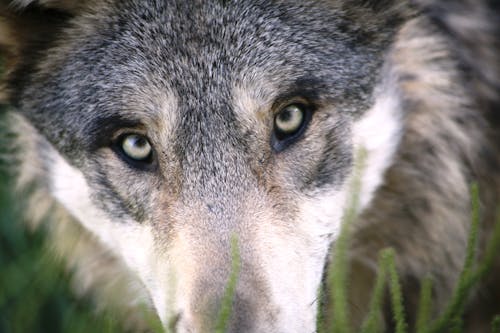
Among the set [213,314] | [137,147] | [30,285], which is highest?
[137,147]

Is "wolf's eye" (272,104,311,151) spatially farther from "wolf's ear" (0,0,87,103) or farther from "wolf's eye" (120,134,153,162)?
"wolf's ear" (0,0,87,103)

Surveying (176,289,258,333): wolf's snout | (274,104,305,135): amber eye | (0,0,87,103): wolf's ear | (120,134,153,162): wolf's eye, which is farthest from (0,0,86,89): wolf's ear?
(176,289,258,333): wolf's snout

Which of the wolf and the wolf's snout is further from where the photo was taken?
the wolf

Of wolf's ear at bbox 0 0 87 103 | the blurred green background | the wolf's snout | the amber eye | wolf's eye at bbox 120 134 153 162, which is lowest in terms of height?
the blurred green background

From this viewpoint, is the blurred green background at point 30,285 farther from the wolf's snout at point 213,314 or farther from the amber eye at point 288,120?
the amber eye at point 288,120

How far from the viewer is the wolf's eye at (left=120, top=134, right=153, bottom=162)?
7.92ft

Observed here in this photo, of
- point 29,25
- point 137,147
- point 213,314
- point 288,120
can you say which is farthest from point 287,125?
point 29,25

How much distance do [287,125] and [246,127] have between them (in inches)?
6.7

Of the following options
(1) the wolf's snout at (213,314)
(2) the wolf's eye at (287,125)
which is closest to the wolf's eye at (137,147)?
(2) the wolf's eye at (287,125)

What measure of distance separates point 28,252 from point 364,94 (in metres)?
2.01

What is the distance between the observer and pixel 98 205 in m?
2.61

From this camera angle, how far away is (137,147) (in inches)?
95.5

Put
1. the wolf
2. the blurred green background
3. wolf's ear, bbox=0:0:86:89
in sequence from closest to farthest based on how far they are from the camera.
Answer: the wolf → wolf's ear, bbox=0:0:86:89 → the blurred green background

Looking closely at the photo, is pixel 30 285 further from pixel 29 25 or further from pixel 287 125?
pixel 287 125
